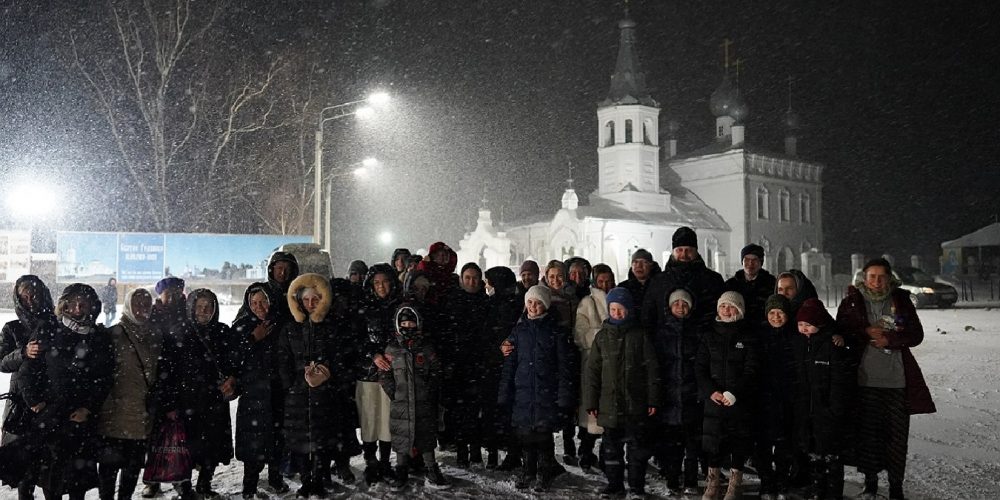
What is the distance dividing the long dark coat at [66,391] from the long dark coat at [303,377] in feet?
3.91

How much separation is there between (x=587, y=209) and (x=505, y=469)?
4154 centimetres

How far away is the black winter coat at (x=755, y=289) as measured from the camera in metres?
6.28

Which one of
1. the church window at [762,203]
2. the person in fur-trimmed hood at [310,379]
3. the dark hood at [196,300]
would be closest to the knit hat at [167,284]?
the dark hood at [196,300]

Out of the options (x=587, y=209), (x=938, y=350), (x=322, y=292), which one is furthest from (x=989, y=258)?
(x=322, y=292)

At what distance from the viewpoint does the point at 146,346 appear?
5402 millimetres

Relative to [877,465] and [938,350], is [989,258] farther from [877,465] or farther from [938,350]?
[877,465]

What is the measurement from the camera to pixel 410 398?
19.8ft

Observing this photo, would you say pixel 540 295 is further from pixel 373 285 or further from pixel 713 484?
pixel 713 484

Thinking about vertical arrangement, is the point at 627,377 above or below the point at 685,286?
below

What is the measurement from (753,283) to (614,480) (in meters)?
2.00

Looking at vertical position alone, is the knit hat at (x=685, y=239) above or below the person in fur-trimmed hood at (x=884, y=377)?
above

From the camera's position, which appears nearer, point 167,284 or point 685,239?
point 167,284

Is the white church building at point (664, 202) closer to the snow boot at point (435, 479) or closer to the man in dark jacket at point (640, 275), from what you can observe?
the man in dark jacket at point (640, 275)

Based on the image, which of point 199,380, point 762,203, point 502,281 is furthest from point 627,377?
point 762,203
